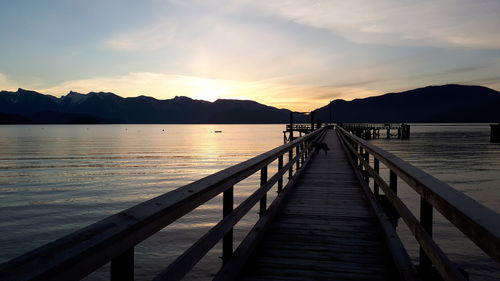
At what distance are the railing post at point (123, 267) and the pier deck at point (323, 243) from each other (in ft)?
6.97

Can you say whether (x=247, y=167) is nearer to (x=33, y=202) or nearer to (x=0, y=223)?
(x=0, y=223)

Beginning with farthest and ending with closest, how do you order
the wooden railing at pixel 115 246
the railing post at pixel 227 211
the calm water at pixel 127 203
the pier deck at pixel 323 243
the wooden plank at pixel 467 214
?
1. the calm water at pixel 127 203
2. the pier deck at pixel 323 243
3. the railing post at pixel 227 211
4. the wooden plank at pixel 467 214
5. the wooden railing at pixel 115 246

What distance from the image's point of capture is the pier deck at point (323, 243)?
12.1 ft

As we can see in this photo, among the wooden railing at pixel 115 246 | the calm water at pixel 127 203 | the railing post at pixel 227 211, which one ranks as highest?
the wooden railing at pixel 115 246

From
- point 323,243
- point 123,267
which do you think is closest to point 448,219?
point 123,267

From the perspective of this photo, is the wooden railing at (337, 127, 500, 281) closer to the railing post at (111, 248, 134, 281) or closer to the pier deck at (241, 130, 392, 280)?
the pier deck at (241, 130, 392, 280)

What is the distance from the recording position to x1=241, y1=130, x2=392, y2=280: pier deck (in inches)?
145

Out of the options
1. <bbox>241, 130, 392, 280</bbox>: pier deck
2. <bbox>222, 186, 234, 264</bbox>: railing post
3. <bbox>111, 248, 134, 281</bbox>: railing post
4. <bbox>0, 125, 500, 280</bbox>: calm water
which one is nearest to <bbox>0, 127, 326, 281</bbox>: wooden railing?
<bbox>111, 248, 134, 281</bbox>: railing post

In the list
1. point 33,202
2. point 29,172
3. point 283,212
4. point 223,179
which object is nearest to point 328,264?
point 223,179

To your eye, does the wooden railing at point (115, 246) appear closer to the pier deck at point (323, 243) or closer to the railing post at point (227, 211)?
the railing post at point (227, 211)

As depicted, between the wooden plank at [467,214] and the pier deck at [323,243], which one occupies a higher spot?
the wooden plank at [467,214]

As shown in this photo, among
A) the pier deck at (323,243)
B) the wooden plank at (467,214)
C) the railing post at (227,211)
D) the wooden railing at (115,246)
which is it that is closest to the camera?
the wooden railing at (115,246)

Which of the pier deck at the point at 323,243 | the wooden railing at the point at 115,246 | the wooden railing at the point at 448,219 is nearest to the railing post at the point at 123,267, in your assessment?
the wooden railing at the point at 115,246

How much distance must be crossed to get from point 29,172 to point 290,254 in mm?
27582
